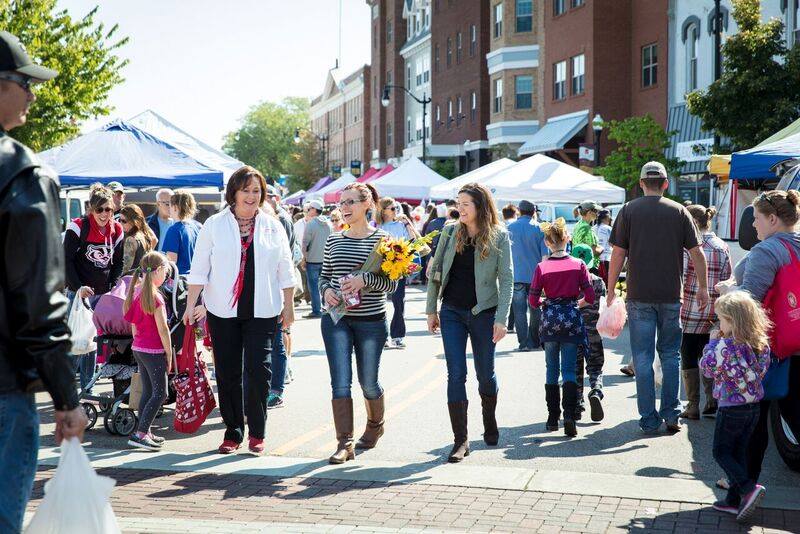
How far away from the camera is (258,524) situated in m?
5.94

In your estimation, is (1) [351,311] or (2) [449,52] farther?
(2) [449,52]

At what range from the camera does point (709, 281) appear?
9.67 m

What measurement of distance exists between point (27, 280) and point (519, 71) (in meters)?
43.0

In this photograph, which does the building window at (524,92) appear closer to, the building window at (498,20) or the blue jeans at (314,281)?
the building window at (498,20)

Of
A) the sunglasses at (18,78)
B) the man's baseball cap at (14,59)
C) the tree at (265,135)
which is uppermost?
the tree at (265,135)

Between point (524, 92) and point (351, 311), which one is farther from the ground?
point (524, 92)

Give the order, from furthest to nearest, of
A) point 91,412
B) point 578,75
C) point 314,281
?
point 578,75 → point 314,281 → point 91,412

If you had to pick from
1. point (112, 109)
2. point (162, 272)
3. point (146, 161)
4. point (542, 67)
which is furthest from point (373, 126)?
point (162, 272)

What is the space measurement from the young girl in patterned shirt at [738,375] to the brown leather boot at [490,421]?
82.6 inches

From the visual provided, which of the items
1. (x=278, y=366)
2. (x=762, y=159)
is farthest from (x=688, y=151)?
(x=278, y=366)

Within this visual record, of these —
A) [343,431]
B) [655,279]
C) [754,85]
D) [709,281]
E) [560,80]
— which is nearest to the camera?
[343,431]

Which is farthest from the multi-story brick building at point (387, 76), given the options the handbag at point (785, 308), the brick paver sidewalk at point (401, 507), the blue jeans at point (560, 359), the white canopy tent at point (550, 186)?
the brick paver sidewalk at point (401, 507)

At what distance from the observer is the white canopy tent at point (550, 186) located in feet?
73.3

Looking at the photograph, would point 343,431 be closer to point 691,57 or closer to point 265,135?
point 691,57
